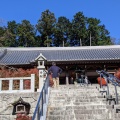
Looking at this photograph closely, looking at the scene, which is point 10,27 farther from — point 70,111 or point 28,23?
point 70,111

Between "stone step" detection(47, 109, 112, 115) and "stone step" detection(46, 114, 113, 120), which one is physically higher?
"stone step" detection(47, 109, 112, 115)

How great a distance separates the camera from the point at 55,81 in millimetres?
12328

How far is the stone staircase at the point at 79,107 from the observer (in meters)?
7.90

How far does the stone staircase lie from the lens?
7898mm

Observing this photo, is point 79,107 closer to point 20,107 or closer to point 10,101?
point 20,107

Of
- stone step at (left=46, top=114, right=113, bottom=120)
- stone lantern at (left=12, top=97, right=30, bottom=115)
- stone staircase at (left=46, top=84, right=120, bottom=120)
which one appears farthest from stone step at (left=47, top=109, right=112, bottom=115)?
stone lantern at (left=12, top=97, right=30, bottom=115)

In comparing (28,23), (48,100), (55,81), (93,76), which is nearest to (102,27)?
(28,23)

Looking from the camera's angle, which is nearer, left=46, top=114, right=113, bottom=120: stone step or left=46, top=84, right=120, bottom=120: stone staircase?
left=46, top=114, right=113, bottom=120: stone step

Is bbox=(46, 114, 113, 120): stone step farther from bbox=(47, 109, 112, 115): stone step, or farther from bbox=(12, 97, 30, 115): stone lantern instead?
bbox=(12, 97, 30, 115): stone lantern

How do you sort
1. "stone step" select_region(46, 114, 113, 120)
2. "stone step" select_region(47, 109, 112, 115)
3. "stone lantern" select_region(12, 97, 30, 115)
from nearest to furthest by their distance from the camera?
"stone step" select_region(46, 114, 113, 120), "stone step" select_region(47, 109, 112, 115), "stone lantern" select_region(12, 97, 30, 115)

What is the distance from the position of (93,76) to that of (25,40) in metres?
26.3

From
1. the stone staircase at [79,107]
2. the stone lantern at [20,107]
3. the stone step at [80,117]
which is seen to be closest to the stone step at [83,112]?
the stone staircase at [79,107]

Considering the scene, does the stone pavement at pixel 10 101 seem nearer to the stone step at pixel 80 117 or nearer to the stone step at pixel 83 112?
the stone step at pixel 83 112

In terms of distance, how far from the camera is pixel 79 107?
8.61 metres
